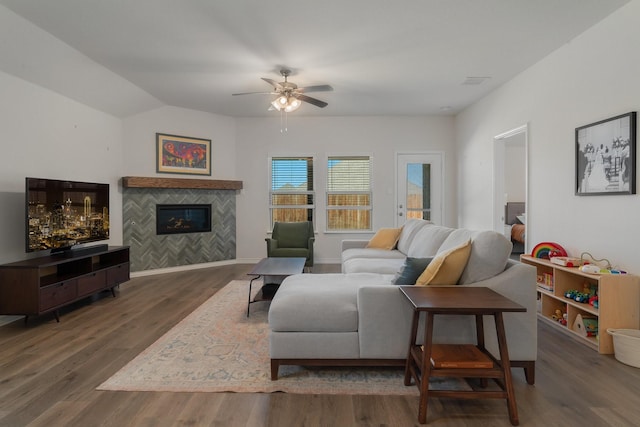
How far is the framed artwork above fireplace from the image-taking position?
562 cm

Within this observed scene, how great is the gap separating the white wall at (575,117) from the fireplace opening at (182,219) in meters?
5.02

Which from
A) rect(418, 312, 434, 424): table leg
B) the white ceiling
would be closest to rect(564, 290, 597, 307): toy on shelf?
rect(418, 312, 434, 424): table leg

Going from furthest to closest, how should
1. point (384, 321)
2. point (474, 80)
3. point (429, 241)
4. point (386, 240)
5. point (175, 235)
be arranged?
point (175, 235), point (386, 240), point (474, 80), point (429, 241), point (384, 321)

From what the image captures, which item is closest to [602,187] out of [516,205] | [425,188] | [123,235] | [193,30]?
[425,188]

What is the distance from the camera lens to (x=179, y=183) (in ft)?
18.4

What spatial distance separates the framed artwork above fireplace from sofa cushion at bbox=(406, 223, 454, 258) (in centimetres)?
414

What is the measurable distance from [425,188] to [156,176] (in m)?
4.90

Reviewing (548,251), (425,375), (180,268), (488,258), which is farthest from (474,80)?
(180,268)

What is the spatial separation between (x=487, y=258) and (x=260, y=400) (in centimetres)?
166

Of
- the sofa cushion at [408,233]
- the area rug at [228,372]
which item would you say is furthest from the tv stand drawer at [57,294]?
the sofa cushion at [408,233]

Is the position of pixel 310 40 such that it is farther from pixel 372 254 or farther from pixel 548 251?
pixel 548 251

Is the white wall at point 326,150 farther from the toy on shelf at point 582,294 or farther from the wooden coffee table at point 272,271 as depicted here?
the toy on shelf at point 582,294

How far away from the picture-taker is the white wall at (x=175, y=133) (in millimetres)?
5383

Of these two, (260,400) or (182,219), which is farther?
(182,219)
